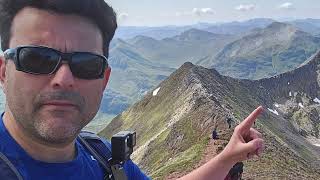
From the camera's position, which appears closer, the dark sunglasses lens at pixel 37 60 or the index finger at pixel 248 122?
the dark sunglasses lens at pixel 37 60

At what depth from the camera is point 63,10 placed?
5.60 m

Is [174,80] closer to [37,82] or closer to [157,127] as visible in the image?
[157,127]

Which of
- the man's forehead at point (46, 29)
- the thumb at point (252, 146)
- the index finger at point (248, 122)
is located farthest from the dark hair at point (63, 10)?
the thumb at point (252, 146)

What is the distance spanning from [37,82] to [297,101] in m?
197

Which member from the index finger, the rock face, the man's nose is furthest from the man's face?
the rock face

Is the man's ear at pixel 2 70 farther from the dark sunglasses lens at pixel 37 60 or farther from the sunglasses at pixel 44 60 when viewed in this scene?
the dark sunglasses lens at pixel 37 60

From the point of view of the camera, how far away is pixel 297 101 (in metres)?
195

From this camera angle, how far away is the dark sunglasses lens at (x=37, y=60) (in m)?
5.44

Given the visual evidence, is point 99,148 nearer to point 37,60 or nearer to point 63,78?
point 63,78

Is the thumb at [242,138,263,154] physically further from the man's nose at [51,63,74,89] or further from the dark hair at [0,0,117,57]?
the man's nose at [51,63,74,89]

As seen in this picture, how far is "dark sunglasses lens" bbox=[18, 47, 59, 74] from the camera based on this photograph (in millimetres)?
5441

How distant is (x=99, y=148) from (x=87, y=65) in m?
1.37

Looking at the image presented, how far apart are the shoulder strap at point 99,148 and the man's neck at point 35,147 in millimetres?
722

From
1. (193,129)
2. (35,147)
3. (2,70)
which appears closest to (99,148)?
(35,147)
